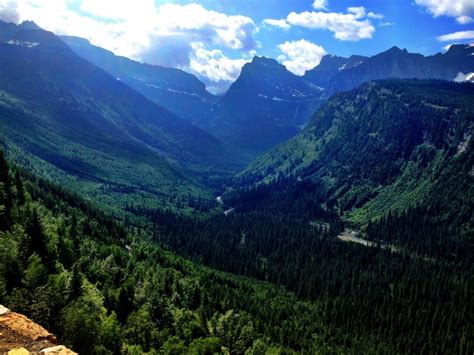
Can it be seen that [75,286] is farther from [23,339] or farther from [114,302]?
[23,339]

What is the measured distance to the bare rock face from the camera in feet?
124

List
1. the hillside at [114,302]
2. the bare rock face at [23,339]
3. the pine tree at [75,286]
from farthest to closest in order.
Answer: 1. the pine tree at [75,286]
2. the hillside at [114,302]
3. the bare rock face at [23,339]

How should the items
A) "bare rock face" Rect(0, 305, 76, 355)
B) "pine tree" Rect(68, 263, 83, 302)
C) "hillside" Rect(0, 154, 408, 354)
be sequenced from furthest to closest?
"pine tree" Rect(68, 263, 83, 302)
"hillside" Rect(0, 154, 408, 354)
"bare rock face" Rect(0, 305, 76, 355)

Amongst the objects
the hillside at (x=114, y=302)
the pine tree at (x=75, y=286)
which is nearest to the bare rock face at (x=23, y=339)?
the hillside at (x=114, y=302)

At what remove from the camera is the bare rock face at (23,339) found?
37.7 m

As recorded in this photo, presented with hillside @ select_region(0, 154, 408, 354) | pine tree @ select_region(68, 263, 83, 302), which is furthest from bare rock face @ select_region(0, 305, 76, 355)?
pine tree @ select_region(68, 263, 83, 302)

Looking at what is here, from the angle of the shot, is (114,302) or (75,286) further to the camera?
(114,302)

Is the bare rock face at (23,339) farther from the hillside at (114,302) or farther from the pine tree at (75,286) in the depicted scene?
the pine tree at (75,286)

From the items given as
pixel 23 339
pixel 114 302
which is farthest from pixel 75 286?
pixel 23 339

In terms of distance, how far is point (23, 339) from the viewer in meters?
39.3

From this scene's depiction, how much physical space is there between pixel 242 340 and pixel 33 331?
111817 millimetres

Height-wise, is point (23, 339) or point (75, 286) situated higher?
point (23, 339)

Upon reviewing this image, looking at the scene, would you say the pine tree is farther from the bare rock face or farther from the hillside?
the bare rock face

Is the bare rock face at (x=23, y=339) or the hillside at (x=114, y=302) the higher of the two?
the bare rock face at (x=23, y=339)
